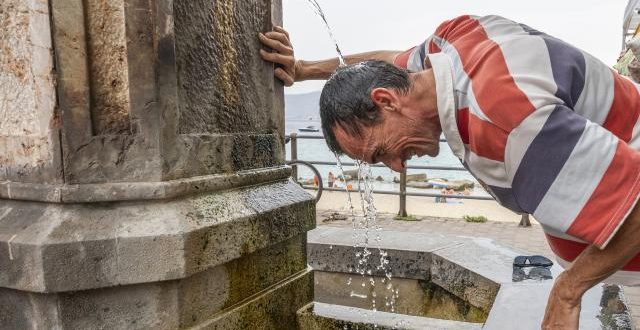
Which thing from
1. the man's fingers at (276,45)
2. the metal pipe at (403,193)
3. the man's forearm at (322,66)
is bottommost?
the metal pipe at (403,193)

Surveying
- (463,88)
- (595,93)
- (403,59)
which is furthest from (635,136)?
(403,59)

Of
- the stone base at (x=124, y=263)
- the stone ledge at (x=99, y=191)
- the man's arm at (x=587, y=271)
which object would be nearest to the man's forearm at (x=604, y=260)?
the man's arm at (x=587, y=271)

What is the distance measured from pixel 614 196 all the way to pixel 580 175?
0.09m

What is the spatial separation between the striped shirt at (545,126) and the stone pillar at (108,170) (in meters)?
0.83

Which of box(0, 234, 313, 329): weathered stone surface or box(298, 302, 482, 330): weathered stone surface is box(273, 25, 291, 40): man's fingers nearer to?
box(0, 234, 313, 329): weathered stone surface

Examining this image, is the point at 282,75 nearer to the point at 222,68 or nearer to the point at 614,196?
the point at 222,68

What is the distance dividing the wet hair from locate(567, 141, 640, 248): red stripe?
0.64m

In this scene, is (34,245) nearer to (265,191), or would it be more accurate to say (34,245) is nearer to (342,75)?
(265,191)

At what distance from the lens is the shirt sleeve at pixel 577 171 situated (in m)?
1.14

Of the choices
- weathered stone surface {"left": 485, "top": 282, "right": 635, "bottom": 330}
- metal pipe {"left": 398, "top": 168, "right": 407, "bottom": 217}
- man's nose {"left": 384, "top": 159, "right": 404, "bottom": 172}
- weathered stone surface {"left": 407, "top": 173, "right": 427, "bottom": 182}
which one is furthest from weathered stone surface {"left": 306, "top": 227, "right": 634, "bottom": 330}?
weathered stone surface {"left": 407, "top": 173, "right": 427, "bottom": 182}

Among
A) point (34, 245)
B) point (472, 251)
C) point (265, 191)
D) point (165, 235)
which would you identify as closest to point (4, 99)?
point (34, 245)

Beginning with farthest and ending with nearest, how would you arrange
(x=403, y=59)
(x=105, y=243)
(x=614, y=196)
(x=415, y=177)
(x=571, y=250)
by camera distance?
(x=415, y=177) < (x=403, y=59) < (x=571, y=250) < (x=105, y=243) < (x=614, y=196)

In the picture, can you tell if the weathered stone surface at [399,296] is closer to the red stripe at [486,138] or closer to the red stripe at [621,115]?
the red stripe at [621,115]

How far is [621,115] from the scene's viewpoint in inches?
56.6
